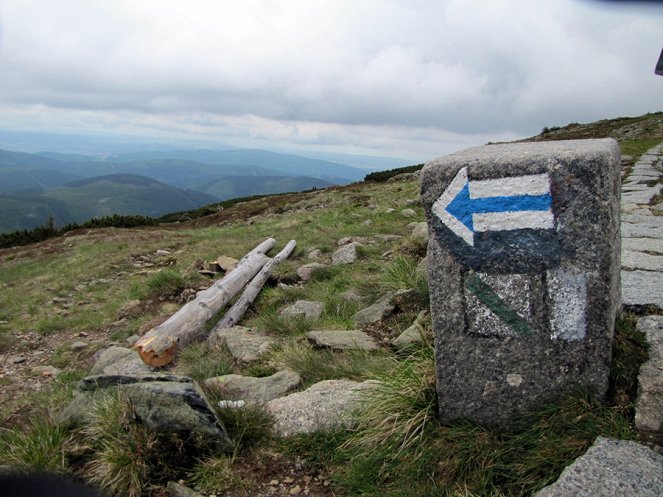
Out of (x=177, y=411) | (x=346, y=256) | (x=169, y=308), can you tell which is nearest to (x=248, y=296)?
(x=169, y=308)

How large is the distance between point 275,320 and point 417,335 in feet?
8.76

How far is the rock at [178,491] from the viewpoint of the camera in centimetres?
344

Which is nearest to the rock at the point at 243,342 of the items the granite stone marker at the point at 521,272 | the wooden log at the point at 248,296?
the wooden log at the point at 248,296

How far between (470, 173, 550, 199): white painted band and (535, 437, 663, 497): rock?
152 cm

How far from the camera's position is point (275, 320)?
7.38 m

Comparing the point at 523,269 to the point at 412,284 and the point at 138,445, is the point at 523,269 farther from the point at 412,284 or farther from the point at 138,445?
the point at 412,284

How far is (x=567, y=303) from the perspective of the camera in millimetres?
3158

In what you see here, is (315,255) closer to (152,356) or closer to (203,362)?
A: (152,356)

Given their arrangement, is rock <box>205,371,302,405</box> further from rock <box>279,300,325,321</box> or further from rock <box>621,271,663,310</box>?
rock <box>621,271,663,310</box>

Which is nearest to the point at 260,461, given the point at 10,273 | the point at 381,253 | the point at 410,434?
the point at 410,434

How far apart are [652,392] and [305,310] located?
5.31m

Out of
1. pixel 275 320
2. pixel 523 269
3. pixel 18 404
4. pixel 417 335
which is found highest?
pixel 523 269

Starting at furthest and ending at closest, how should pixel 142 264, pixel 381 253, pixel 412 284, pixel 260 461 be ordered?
Answer: 1. pixel 142 264
2. pixel 381 253
3. pixel 412 284
4. pixel 260 461

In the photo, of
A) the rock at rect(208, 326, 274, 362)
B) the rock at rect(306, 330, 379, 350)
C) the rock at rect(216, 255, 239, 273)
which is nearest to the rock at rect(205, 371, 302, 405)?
the rock at rect(306, 330, 379, 350)
